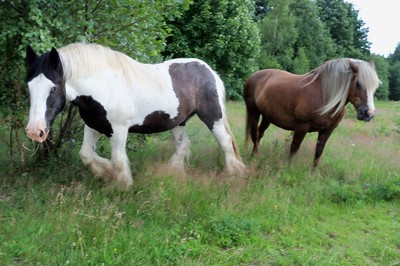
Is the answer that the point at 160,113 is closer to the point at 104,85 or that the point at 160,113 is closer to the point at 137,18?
the point at 104,85

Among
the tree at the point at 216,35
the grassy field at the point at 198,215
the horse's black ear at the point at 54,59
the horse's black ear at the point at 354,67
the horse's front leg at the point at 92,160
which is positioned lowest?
the grassy field at the point at 198,215

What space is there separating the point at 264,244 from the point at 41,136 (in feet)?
8.25

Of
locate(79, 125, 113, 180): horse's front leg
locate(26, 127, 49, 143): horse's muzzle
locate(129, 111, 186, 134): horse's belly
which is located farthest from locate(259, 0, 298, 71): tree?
locate(26, 127, 49, 143): horse's muzzle

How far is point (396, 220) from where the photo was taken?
15.8ft

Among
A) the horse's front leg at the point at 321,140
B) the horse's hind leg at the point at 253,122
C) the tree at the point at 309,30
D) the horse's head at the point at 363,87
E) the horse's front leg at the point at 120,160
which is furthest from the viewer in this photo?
the tree at the point at 309,30

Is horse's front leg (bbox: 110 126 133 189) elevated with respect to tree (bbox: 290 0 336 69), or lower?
lower

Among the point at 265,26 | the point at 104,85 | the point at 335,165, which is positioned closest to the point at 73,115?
the point at 104,85

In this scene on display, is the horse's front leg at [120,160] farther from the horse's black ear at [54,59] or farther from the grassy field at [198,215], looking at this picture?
the horse's black ear at [54,59]

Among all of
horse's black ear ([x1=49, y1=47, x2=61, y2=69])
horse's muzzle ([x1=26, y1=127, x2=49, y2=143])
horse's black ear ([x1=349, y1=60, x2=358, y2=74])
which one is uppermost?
horse's black ear ([x1=349, y1=60, x2=358, y2=74])

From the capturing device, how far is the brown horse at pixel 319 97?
5.90m

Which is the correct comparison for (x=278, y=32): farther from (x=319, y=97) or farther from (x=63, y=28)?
(x=63, y=28)

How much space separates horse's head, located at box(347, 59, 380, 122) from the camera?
5.84 metres

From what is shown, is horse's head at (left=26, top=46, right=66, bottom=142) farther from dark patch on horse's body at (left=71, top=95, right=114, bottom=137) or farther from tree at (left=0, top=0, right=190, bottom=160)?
tree at (left=0, top=0, right=190, bottom=160)

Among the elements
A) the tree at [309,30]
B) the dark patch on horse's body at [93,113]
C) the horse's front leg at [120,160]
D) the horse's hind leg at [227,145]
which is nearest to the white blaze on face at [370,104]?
the horse's hind leg at [227,145]
